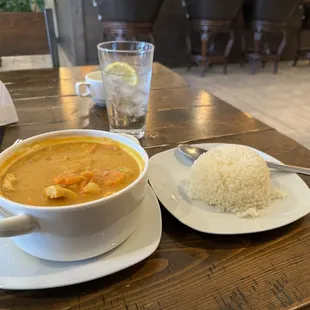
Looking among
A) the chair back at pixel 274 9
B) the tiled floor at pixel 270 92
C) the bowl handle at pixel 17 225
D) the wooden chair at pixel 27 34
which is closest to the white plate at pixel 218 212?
the bowl handle at pixel 17 225

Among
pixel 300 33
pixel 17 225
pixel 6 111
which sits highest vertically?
pixel 17 225

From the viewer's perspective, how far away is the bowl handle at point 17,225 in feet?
1.14

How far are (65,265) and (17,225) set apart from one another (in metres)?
0.08

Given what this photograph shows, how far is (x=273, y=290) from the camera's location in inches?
15.4

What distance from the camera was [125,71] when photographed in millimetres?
776

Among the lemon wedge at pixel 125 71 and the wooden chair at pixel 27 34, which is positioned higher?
the lemon wedge at pixel 125 71

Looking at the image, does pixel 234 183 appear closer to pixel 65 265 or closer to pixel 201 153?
pixel 201 153

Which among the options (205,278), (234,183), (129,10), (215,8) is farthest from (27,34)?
(215,8)

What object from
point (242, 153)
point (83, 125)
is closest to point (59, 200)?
point (242, 153)

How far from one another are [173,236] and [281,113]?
2415mm

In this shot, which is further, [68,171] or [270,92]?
[270,92]

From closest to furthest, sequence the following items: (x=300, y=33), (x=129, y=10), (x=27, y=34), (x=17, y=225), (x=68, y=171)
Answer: (x=17, y=225) → (x=68, y=171) → (x=27, y=34) → (x=129, y=10) → (x=300, y=33)

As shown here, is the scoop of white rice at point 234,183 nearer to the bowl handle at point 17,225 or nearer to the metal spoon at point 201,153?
the metal spoon at point 201,153

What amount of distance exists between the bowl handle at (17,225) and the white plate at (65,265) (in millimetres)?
58
